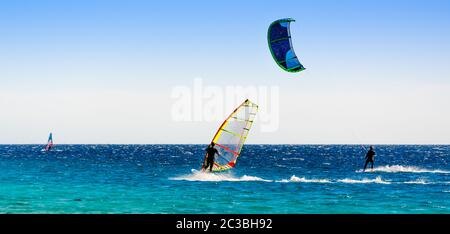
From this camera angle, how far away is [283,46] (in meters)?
15.5

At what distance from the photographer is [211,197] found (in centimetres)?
2073

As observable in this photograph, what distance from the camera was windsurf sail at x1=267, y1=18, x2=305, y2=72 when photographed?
14.7 metres

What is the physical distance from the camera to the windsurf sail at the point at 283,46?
14.7 meters
